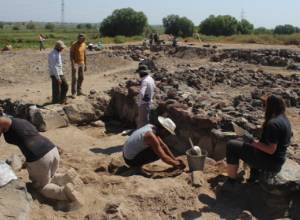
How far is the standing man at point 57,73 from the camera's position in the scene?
11.6m

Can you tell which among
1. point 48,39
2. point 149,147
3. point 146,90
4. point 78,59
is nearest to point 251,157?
point 149,147

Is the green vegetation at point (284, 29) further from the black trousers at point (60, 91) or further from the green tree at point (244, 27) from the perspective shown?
the black trousers at point (60, 91)

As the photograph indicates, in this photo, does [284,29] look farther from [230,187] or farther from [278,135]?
[278,135]

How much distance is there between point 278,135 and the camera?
5.79 meters

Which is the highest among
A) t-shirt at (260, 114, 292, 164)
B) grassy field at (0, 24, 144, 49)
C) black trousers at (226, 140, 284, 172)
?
t-shirt at (260, 114, 292, 164)

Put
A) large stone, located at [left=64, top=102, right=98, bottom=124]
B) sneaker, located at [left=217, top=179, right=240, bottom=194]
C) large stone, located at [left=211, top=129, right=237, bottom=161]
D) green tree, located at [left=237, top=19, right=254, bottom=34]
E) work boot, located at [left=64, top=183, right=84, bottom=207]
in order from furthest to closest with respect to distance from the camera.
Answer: green tree, located at [left=237, top=19, right=254, bottom=34] < large stone, located at [left=64, top=102, right=98, bottom=124] < large stone, located at [left=211, top=129, right=237, bottom=161] < sneaker, located at [left=217, top=179, right=240, bottom=194] < work boot, located at [left=64, top=183, right=84, bottom=207]

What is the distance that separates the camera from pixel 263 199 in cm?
623

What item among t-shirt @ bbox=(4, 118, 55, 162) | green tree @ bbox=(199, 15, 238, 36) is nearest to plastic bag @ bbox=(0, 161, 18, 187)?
t-shirt @ bbox=(4, 118, 55, 162)

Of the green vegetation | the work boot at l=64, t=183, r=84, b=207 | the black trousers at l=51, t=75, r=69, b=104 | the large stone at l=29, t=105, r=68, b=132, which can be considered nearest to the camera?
the work boot at l=64, t=183, r=84, b=207

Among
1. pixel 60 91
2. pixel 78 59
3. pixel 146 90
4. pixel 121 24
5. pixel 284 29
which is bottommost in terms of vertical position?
pixel 60 91

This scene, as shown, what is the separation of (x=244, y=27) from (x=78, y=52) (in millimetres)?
51933

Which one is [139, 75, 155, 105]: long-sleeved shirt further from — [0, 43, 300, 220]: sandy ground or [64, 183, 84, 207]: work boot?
[64, 183, 84, 207]: work boot

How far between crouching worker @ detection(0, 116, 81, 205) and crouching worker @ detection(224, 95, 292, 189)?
7.21 feet

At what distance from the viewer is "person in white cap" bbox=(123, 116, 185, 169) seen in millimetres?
6828
